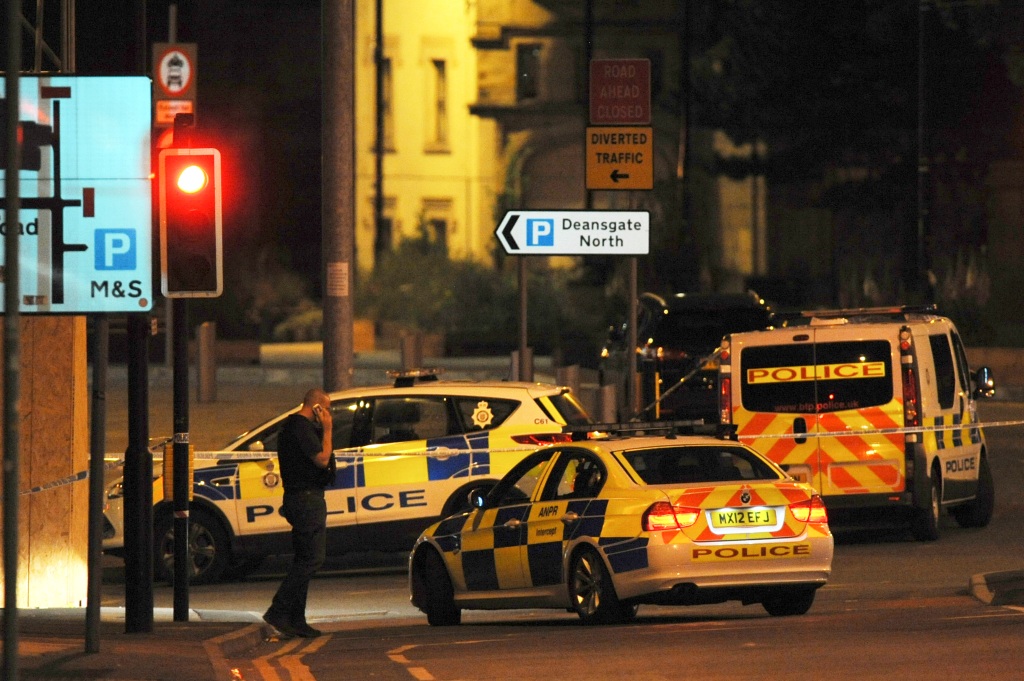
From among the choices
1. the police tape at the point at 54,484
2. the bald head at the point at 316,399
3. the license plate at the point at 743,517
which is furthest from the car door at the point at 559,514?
the police tape at the point at 54,484

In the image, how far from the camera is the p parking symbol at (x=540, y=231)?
55.8ft

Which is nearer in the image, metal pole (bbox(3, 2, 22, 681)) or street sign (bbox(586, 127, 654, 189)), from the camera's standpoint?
→ metal pole (bbox(3, 2, 22, 681))

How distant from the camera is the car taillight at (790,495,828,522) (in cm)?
1202

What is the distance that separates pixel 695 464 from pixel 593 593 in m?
1.07

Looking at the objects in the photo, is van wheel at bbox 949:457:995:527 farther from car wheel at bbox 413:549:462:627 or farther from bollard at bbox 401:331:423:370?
bollard at bbox 401:331:423:370

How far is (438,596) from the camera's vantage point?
1324 cm

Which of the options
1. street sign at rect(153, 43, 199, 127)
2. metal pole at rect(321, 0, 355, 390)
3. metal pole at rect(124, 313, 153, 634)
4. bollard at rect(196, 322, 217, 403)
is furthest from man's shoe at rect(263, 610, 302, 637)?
street sign at rect(153, 43, 199, 127)

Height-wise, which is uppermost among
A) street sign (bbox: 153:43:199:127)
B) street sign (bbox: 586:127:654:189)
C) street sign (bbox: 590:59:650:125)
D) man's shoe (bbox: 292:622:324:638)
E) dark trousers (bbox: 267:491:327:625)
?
street sign (bbox: 153:43:199:127)

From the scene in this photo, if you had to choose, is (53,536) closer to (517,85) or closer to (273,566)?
(273,566)

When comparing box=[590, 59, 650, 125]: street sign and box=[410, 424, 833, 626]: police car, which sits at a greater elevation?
box=[590, 59, 650, 125]: street sign

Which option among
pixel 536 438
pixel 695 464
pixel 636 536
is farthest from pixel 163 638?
pixel 536 438

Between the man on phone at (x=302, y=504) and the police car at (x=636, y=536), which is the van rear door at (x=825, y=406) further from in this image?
the man on phone at (x=302, y=504)

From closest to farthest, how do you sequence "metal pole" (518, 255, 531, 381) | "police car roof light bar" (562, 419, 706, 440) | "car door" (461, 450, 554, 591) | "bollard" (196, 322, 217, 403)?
1. "car door" (461, 450, 554, 591)
2. "police car roof light bar" (562, 419, 706, 440)
3. "metal pole" (518, 255, 531, 381)
4. "bollard" (196, 322, 217, 403)

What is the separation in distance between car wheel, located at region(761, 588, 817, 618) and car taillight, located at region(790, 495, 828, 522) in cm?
50
